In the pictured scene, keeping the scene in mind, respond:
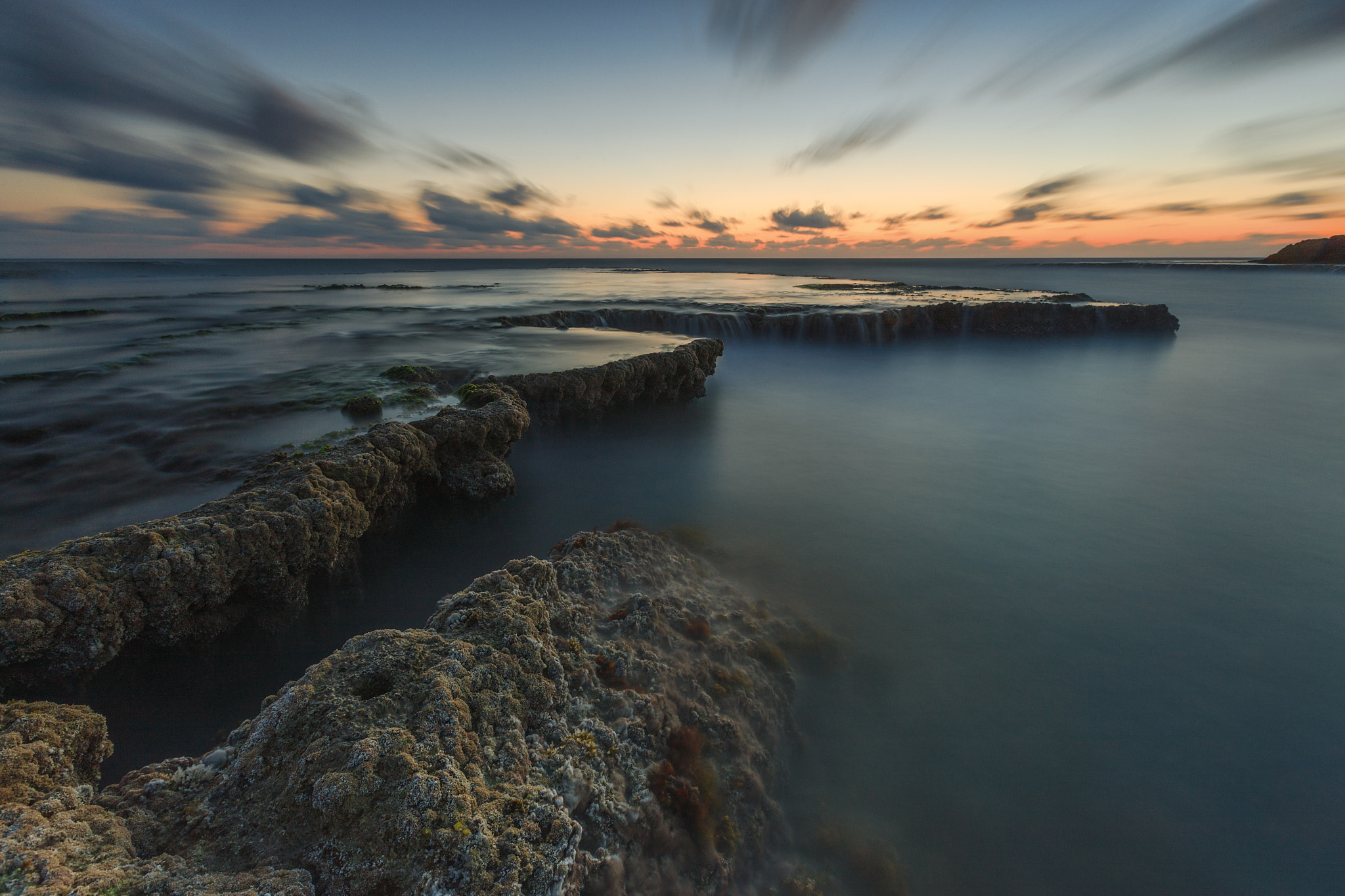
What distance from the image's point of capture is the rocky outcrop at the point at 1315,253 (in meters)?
83.1

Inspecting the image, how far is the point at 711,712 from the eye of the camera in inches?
125

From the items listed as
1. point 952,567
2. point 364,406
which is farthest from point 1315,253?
point 364,406

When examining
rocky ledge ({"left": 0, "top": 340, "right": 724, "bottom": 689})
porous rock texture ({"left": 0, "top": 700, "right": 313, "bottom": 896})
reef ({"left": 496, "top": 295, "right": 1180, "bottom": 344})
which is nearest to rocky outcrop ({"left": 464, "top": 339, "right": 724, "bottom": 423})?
rocky ledge ({"left": 0, "top": 340, "right": 724, "bottom": 689})

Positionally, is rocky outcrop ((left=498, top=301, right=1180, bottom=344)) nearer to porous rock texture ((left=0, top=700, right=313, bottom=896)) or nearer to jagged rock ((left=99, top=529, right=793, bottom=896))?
jagged rock ((left=99, top=529, right=793, bottom=896))

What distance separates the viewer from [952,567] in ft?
20.3

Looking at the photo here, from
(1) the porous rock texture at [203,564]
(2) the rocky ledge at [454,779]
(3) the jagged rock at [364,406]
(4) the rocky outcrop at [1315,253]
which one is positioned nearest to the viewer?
(2) the rocky ledge at [454,779]

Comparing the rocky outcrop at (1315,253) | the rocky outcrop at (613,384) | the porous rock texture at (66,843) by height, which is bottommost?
the rocky outcrop at (613,384)

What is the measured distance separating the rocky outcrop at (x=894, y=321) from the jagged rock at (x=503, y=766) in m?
20.6

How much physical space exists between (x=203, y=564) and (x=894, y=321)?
26.7 meters

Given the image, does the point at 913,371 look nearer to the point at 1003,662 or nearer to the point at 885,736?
the point at 1003,662

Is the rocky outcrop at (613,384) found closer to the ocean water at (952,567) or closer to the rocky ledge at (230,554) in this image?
the ocean water at (952,567)

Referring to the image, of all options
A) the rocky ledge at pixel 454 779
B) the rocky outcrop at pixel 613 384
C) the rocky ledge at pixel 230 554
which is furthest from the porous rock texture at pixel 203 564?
the rocky outcrop at pixel 613 384

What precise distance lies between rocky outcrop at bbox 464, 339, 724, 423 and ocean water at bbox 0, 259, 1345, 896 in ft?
1.81

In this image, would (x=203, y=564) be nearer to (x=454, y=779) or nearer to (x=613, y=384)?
(x=454, y=779)
